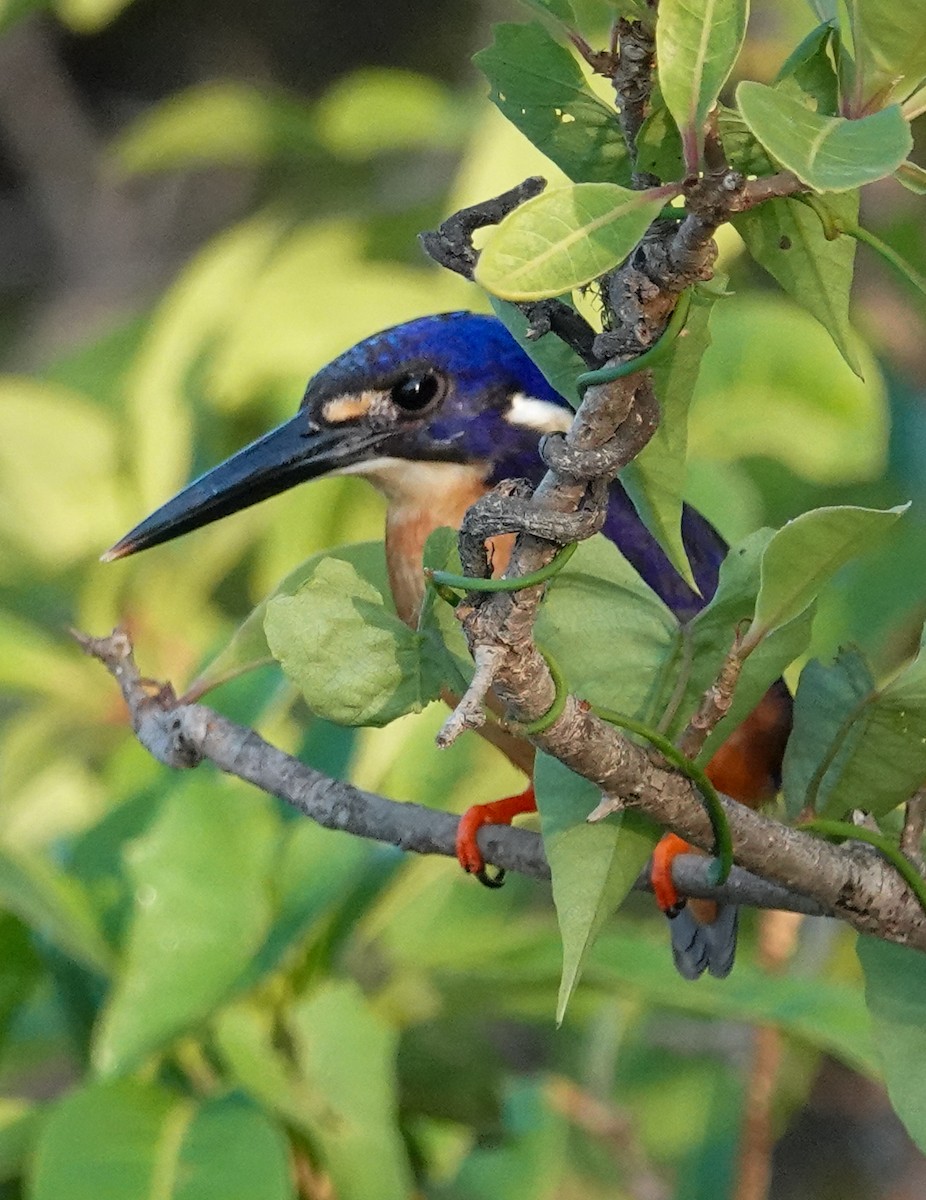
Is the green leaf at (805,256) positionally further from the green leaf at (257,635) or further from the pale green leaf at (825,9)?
the green leaf at (257,635)

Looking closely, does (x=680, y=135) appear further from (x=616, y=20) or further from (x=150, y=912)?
(x=150, y=912)

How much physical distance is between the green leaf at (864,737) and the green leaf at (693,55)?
364mm

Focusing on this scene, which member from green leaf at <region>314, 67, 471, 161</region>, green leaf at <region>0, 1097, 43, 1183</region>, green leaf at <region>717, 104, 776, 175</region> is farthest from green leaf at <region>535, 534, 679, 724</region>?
green leaf at <region>314, 67, 471, 161</region>

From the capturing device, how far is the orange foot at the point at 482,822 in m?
1.33

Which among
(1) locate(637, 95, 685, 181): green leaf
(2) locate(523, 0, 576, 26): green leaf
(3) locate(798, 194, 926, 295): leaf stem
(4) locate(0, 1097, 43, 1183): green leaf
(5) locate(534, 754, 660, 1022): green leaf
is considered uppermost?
(2) locate(523, 0, 576, 26): green leaf

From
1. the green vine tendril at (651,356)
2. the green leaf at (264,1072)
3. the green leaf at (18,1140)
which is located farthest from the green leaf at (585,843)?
the green leaf at (18,1140)

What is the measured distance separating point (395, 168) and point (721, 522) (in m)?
1.48

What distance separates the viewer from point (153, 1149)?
61.1 inches

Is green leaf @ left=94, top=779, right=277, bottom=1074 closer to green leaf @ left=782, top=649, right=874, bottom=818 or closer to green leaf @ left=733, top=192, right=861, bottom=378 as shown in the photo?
green leaf @ left=782, top=649, right=874, bottom=818

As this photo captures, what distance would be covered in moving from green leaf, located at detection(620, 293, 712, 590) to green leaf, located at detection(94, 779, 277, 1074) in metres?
0.78

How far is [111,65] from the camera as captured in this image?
4457mm

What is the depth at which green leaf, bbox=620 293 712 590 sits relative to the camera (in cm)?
84

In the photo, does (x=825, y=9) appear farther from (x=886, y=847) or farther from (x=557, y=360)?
(x=886, y=847)

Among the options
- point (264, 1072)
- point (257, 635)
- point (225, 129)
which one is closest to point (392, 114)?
point (225, 129)
